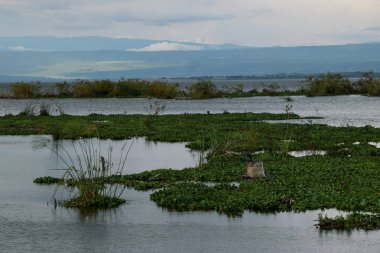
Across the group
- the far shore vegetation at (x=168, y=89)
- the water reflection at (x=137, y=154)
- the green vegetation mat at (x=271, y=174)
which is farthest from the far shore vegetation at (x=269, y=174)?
the far shore vegetation at (x=168, y=89)

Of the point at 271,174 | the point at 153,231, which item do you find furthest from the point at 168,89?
the point at 153,231

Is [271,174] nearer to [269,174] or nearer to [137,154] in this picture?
A: [269,174]

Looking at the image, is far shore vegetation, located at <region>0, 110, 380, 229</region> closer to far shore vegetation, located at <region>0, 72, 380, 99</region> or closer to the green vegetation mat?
the green vegetation mat

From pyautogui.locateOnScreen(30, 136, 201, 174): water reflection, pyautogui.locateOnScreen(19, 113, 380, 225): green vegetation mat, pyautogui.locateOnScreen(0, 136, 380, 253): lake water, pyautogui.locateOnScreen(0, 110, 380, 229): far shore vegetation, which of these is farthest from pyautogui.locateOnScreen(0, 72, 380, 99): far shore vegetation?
pyautogui.locateOnScreen(0, 136, 380, 253): lake water

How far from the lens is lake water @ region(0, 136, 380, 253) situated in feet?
47.2

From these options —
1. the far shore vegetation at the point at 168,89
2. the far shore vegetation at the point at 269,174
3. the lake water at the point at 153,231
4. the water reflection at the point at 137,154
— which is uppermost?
the far shore vegetation at the point at 168,89

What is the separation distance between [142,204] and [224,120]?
24938 mm

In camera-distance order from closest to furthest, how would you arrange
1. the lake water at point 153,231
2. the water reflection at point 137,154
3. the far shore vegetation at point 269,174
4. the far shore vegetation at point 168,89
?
1. the lake water at point 153,231
2. the far shore vegetation at point 269,174
3. the water reflection at point 137,154
4. the far shore vegetation at point 168,89

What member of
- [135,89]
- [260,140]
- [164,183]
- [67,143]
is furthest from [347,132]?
[135,89]

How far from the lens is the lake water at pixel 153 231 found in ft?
47.2

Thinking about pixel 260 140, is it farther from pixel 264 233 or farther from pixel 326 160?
pixel 264 233

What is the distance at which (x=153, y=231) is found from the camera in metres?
15.7

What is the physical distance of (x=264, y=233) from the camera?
1529 cm

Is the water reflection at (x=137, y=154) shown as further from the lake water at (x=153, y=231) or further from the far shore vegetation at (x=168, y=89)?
the far shore vegetation at (x=168, y=89)
